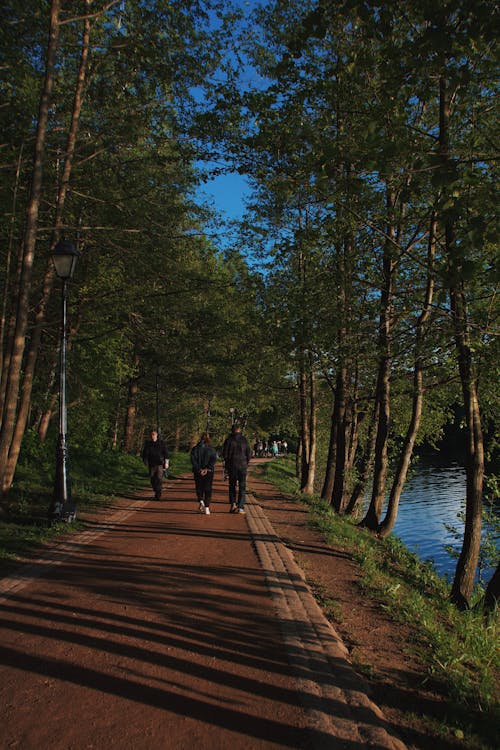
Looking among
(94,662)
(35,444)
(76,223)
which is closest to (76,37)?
(76,223)

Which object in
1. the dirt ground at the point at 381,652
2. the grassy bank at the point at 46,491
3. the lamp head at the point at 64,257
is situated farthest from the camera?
the lamp head at the point at 64,257

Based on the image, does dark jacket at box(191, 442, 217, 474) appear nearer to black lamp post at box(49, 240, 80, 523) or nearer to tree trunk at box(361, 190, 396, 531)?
black lamp post at box(49, 240, 80, 523)

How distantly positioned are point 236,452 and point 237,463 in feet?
0.97

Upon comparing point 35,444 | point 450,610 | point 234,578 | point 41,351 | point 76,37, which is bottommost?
point 450,610

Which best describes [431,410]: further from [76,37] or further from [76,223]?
[76,37]

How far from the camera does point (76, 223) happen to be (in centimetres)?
1315

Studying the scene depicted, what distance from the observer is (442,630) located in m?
4.96

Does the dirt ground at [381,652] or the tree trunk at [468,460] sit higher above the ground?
the tree trunk at [468,460]

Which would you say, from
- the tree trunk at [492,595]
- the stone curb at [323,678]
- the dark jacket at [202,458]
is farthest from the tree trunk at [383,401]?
the stone curb at [323,678]

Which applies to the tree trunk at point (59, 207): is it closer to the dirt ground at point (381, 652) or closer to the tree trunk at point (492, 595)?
the dirt ground at point (381, 652)

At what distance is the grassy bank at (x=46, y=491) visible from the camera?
7254 mm

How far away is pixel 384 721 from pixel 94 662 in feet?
6.83

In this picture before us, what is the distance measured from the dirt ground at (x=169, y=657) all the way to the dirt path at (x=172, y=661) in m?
0.01

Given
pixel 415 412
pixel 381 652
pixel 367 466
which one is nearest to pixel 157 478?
pixel 367 466
